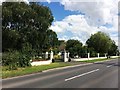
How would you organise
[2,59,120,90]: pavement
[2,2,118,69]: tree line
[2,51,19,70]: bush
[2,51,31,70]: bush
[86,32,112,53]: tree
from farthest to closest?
[86,32,112,53]: tree → [2,2,118,69]: tree line → [2,51,19,70]: bush → [2,51,31,70]: bush → [2,59,120,90]: pavement

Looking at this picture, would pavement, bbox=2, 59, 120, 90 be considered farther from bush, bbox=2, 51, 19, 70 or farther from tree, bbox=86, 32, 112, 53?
tree, bbox=86, 32, 112, 53

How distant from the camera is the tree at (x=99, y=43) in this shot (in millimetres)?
104938

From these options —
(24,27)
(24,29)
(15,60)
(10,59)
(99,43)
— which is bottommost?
(15,60)

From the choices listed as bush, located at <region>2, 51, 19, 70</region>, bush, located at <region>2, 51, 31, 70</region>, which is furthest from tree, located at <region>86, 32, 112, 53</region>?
bush, located at <region>2, 51, 19, 70</region>

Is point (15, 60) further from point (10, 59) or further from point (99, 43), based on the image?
point (99, 43)

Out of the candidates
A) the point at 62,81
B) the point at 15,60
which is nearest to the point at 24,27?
the point at 15,60

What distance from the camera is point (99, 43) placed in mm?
106438

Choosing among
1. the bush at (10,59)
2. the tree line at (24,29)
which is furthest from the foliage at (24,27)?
the bush at (10,59)

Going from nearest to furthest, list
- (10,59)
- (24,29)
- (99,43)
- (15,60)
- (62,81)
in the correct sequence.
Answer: (62,81) < (10,59) < (15,60) < (24,29) < (99,43)

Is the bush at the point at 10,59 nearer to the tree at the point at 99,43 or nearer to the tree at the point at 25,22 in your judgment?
the tree at the point at 25,22

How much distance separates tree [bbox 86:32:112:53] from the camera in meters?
105

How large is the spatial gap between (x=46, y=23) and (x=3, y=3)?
683 centimetres

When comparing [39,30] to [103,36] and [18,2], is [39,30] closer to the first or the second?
[18,2]

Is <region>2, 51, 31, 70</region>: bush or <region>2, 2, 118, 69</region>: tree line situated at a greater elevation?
<region>2, 2, 118, 69</region>: tree line
